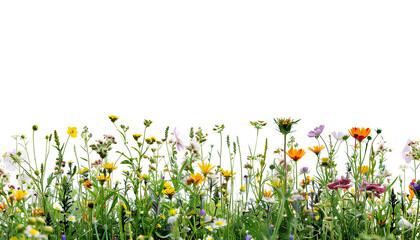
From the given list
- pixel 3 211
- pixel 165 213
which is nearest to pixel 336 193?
pixel 165 213

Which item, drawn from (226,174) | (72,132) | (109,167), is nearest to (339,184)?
(226,174)

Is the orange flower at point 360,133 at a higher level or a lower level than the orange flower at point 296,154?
higher

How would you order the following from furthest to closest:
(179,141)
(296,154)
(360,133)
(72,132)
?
(179,141)
(72,132)
(360,133)
(296,154)

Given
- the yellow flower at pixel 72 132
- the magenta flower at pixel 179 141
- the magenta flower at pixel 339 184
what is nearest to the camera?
the magenta flower at pixel 339 184

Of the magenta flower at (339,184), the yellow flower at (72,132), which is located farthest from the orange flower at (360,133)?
the yellow flower at (72,132)

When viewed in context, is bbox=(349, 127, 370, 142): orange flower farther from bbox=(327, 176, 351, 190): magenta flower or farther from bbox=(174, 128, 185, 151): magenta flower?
bbox=(174, 128, 185, 151): magenta flower

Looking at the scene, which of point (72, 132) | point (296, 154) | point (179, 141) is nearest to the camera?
point (296, 154)

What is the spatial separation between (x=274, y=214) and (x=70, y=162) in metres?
1.70

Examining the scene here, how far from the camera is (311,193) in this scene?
2.11 metres

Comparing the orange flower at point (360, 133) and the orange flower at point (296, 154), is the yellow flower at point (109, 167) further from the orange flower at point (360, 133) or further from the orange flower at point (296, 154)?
the orange flower at point (360, 133)

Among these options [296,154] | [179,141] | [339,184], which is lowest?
[339,184]

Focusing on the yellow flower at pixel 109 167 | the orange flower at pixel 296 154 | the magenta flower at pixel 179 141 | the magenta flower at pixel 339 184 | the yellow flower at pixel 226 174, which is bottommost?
the magenta flower at pixel 339 184

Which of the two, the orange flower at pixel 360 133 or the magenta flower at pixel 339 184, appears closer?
the magenta flower at pixel 339 184

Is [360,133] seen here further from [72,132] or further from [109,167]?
[72,132]
